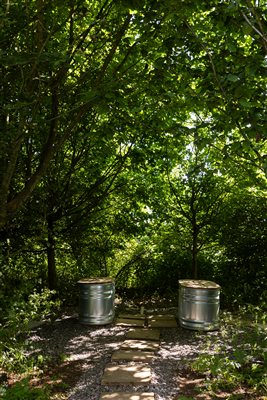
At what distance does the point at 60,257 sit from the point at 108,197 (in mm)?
1454

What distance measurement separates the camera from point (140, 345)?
15.7 feet

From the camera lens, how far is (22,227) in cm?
623

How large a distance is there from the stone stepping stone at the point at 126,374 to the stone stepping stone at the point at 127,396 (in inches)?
8.4

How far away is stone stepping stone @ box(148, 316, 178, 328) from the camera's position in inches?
224

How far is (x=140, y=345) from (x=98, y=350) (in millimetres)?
498

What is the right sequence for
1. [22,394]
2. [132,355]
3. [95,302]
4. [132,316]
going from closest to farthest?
[22,394], [132,355], [95,302], [132,316]

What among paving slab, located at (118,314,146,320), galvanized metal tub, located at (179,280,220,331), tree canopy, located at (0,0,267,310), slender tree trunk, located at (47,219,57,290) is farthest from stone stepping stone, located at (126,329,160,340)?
slender tree trunk, located at (47,219,57,290)

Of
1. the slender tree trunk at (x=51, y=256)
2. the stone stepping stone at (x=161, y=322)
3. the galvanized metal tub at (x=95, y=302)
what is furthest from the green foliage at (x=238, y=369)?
the slender tree trunk at (x=51, y=256)

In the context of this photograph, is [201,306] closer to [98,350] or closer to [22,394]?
[98,350]

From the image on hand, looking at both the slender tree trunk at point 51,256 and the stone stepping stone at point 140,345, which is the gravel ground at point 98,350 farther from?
the slender tree trunk at point 51,256

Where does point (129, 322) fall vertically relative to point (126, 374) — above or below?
below

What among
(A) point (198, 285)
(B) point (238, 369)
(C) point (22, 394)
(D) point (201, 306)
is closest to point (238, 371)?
Result: (B) point (238, 369)

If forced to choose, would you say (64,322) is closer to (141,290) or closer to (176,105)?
(141,290)

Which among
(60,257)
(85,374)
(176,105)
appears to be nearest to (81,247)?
(60,257)
